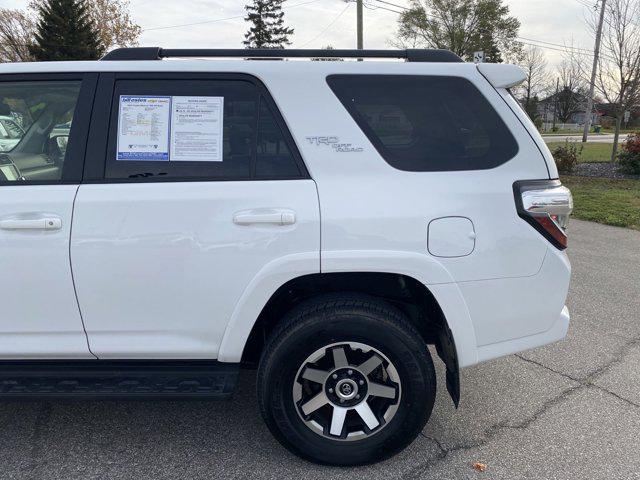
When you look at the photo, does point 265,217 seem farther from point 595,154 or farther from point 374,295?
point 595,154

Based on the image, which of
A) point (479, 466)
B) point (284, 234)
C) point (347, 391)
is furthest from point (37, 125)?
point (479, 466)

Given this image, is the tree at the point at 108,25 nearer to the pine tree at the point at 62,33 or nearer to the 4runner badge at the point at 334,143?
the pine tree at the point at 62,33

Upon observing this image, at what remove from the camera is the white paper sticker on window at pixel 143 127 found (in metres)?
2.39

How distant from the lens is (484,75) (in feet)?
8.11

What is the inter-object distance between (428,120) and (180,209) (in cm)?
125

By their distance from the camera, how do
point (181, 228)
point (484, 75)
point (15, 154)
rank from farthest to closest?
point (15, 154) < point (484, 75) < point (181, 228)

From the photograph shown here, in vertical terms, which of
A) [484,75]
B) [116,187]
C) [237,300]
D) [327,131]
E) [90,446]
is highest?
[484,75]

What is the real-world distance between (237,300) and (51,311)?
2.85 feet

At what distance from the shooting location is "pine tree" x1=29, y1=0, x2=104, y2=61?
105 ft

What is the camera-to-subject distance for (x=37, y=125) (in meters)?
2.70

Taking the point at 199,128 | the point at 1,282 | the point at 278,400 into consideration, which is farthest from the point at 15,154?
the point at 278,400

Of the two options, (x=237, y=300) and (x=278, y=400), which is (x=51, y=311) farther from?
(x=278, y=400)

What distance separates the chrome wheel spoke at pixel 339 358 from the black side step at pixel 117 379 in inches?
19.5

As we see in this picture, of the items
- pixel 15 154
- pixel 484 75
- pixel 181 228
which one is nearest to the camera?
pixel 181 228
